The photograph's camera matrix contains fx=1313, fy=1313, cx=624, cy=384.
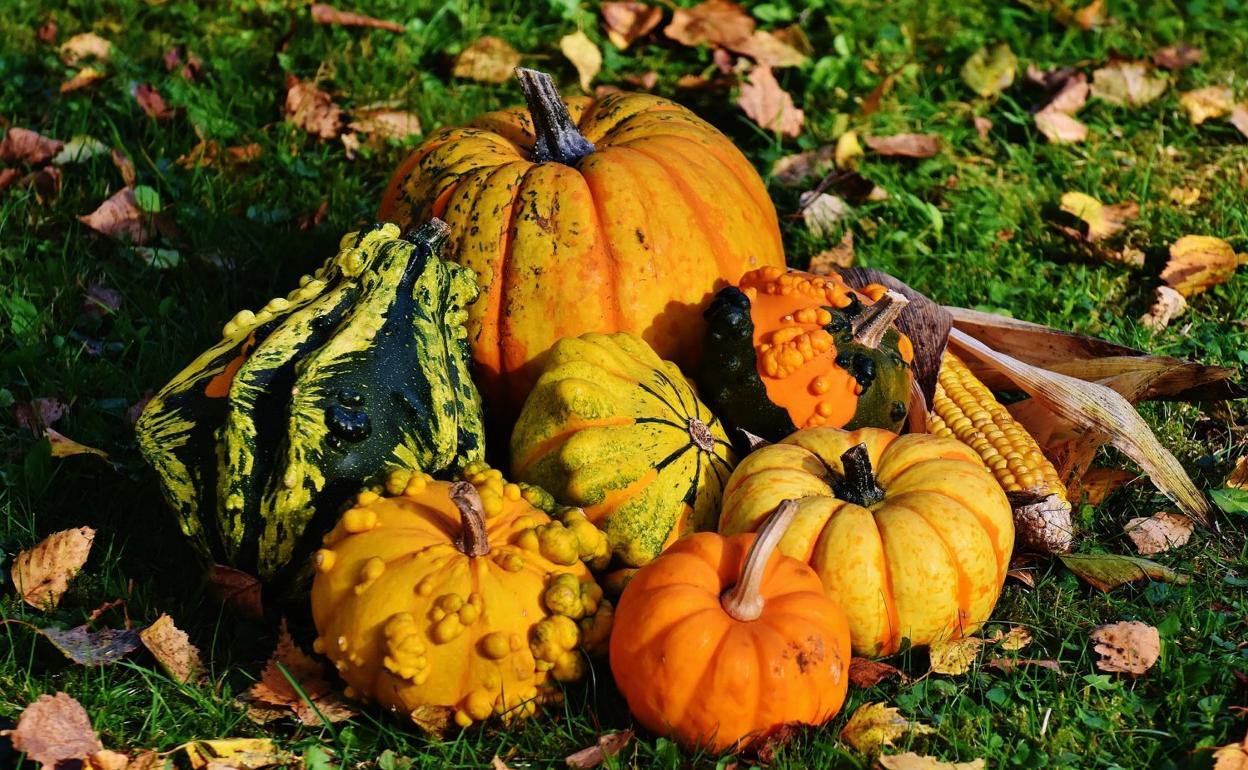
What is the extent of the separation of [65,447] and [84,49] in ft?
9.11

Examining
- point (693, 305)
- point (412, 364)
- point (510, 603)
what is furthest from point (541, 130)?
point (510, 603)

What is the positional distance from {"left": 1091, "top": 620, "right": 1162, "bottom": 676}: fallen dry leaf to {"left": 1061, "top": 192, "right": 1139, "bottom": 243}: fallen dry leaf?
2391mm

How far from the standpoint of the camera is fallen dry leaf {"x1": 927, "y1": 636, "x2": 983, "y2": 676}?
3272mm

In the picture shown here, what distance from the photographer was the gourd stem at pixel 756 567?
294 centimetres

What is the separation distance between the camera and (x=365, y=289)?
361 centimetres

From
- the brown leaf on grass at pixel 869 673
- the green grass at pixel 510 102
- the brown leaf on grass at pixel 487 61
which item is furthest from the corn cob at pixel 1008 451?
the brown leaf on grass at pixel 487 61

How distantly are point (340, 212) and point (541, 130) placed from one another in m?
1.40

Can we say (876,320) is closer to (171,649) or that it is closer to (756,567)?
(756,567)

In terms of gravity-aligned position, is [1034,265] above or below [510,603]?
below

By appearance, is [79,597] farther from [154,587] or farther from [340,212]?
[340,212]

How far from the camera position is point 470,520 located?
2.99 m

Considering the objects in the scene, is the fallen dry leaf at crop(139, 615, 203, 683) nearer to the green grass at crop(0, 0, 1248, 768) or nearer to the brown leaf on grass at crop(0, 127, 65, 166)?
the green grass at crop(0, 0, 1248, 768)

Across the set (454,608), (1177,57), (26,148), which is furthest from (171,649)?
(1177,57)

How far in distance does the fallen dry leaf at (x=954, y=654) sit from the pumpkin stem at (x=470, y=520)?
117cm
